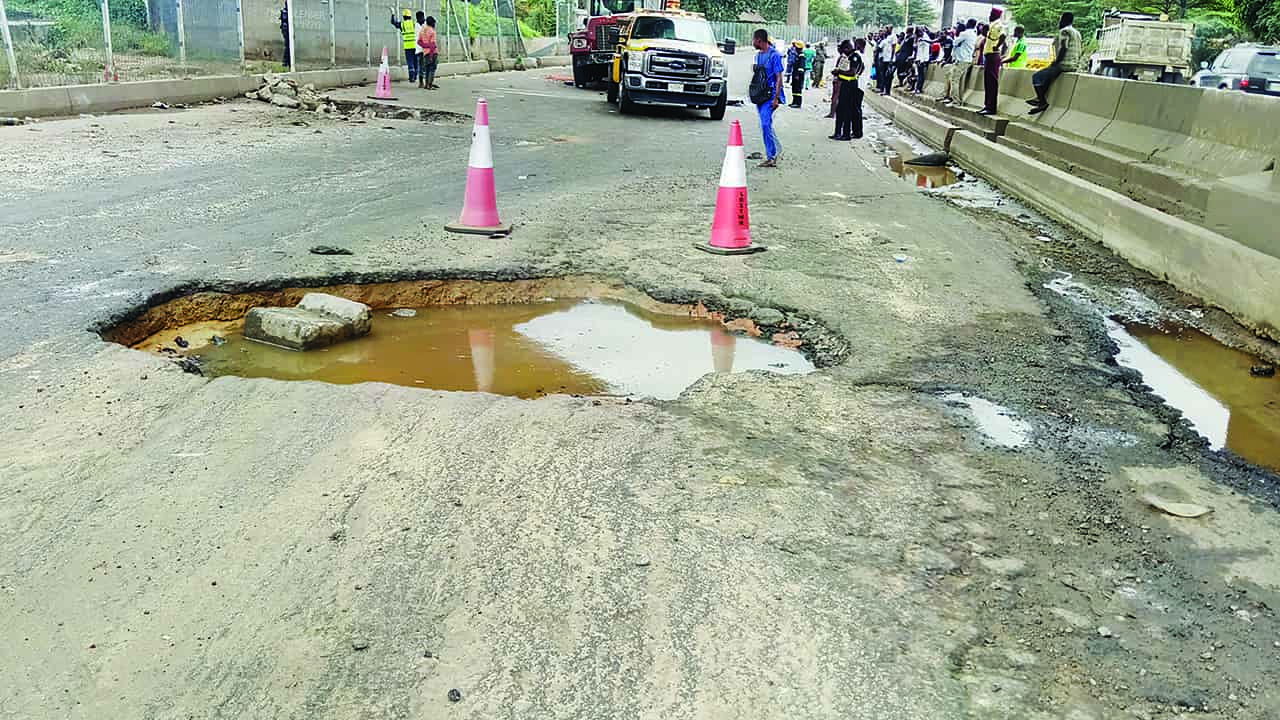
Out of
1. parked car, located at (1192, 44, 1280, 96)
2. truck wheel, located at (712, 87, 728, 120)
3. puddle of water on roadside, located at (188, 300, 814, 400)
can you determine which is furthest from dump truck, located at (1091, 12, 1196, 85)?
puddle of water on roadside, located at (188, 300, 814, 400)

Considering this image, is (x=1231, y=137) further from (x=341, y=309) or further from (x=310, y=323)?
(x=310, y=323)

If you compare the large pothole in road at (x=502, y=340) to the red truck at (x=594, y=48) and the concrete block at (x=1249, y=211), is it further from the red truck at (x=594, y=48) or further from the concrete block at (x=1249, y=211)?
the red truck at (x=594, y=48)

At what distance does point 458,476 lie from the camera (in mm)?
3717

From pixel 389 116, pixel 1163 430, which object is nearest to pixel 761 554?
pixel 1163 430

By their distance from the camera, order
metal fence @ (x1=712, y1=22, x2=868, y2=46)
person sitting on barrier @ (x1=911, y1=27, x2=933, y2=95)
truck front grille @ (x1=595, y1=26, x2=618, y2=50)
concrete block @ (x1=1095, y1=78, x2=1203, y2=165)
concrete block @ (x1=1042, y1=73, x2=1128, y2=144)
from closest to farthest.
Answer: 1. concrete block @ (x1=1095, y1=78, x2=1203, y2=165)
2. concrete block @ (x1=1042, y1=73, x2=1128, y2=144)
3. truck front grille @ (x1=595, y1=26, x2=618, y2=50)
4. person sitting on barrier @ (x1=911, y1=27, x2=933, y2=95)
5. metal fence @ (x1=712, y1=22, x2=868, y2=46)

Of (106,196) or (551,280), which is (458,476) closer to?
(551,280)

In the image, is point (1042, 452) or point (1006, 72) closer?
point (1042, 452)

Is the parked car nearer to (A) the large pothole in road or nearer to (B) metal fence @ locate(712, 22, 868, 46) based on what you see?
(A) the large pothole in road

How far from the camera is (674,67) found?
2044cm

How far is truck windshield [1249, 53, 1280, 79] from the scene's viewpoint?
24125 millimetres

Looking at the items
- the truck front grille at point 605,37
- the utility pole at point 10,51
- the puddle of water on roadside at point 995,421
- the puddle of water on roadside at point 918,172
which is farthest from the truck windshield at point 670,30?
the puddle of water on roadside at point 995,421

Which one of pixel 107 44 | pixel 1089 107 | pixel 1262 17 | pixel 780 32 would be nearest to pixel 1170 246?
pixel 1089 107

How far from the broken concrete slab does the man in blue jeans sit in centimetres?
832

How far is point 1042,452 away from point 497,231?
4838mm
